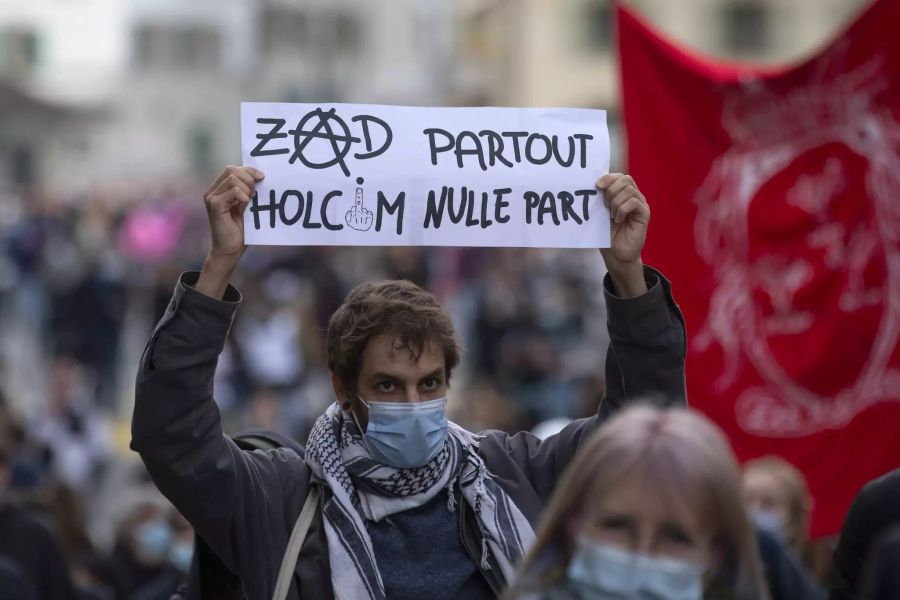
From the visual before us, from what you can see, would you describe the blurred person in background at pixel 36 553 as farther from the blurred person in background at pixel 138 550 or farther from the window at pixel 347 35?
the window at pixel 347 35

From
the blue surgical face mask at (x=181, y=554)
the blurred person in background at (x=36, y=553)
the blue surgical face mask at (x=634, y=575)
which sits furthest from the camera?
the blue surgical face mask at (x=181, y=554)

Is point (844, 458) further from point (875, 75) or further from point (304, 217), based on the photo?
point (304, 217)

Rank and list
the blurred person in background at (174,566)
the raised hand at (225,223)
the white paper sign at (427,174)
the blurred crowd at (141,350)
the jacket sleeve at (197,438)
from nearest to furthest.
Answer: the jacket sleeve at (197,438), the raised hand at (225,223), the white paper sign at (427,174), the blurred person in background at (174,566), the blurred crowd at (141,350)

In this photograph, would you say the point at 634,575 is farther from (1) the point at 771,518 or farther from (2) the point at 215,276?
(1) the point at 771,518

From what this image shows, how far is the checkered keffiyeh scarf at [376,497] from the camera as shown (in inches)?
148

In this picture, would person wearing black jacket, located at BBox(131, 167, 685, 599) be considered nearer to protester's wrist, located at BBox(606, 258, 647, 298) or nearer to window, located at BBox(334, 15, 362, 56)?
protester's wrist, located at BBox(606, 258, 647, 298)

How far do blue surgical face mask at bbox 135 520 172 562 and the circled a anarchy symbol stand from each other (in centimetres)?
415

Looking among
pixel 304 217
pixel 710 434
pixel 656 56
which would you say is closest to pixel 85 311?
pixel 656 56

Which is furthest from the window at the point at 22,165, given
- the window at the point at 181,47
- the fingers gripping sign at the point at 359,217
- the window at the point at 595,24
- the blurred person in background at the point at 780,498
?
the fingers gripping sign at the point at 359,217

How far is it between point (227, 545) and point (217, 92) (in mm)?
84050

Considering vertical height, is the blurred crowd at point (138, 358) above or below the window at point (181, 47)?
below

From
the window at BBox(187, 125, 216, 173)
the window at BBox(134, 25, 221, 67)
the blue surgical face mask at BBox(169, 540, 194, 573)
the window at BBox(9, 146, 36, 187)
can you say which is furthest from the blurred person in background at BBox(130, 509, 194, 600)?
the window at BBox(187, 125, 216, 173)

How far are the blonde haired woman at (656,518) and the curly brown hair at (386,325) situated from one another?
1.11 meters

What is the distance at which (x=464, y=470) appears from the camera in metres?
3.99
